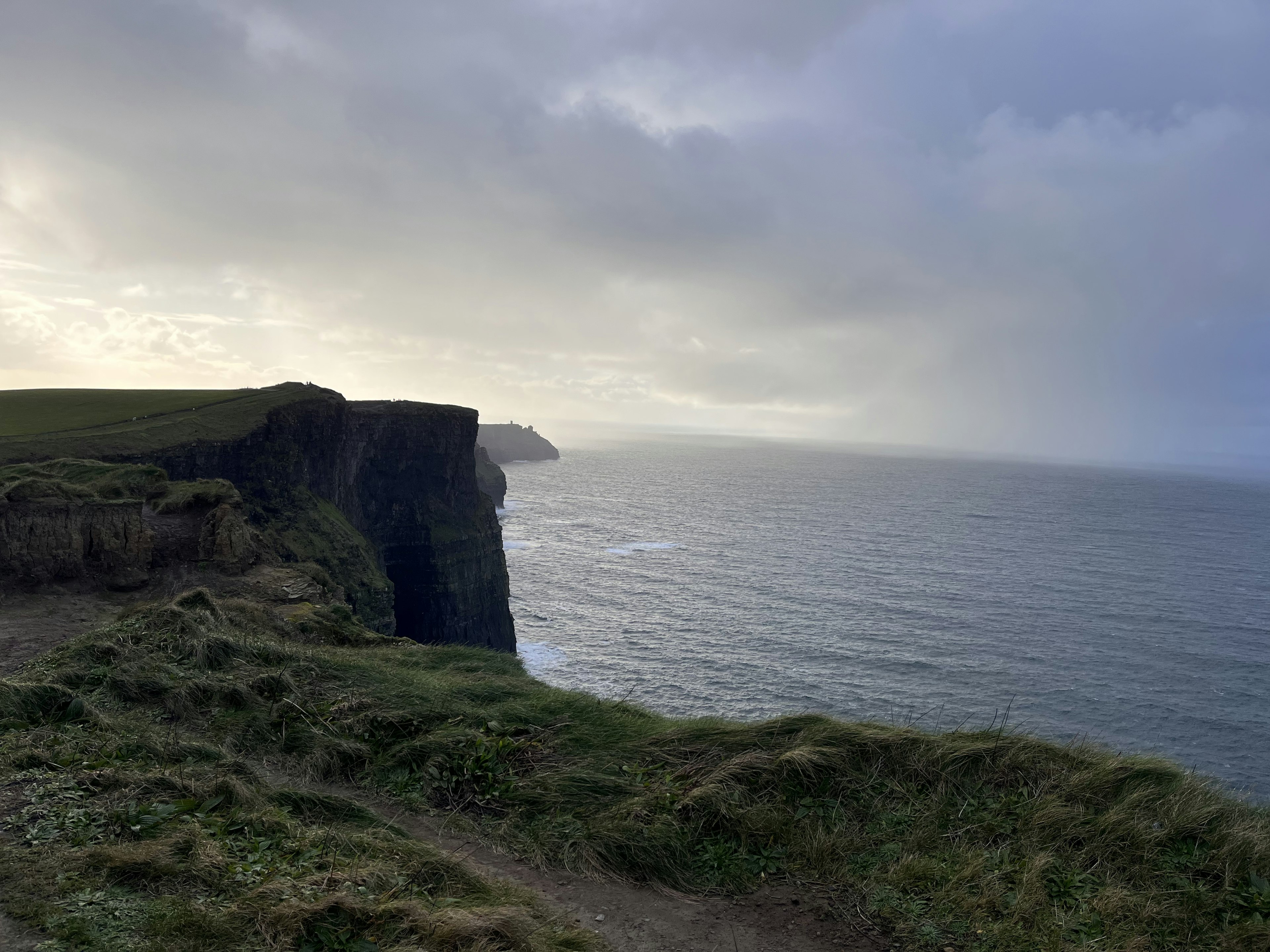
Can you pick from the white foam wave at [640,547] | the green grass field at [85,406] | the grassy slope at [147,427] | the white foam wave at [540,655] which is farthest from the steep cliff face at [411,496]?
the white foam wave at [640,547]

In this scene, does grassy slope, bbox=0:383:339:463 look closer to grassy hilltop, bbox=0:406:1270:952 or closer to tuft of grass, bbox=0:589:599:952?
tuft of grass, bbox=0:589:599:952

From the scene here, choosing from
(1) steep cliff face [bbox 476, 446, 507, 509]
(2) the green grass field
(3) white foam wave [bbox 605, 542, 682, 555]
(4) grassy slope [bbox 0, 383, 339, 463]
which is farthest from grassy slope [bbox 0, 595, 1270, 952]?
(1) steep cliff face [bbox 476, 446, 507, 509]

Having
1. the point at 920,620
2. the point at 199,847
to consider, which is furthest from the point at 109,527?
the point at 920,620

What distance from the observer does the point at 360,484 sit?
4925 centimetres

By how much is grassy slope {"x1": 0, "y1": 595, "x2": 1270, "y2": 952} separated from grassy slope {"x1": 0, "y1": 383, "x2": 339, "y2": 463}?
25117 mm

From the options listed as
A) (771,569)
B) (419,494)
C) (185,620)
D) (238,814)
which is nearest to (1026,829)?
(238,814)

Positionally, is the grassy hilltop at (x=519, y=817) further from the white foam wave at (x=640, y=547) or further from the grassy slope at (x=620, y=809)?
the white foam wave at (x=640, y=547)

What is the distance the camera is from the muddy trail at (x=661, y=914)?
558 centimetres

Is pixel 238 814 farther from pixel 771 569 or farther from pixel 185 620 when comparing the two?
pixel 771 569

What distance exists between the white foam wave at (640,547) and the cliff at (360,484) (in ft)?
88.6

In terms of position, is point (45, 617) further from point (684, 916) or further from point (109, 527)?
point (684, 916)

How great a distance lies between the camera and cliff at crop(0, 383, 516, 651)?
32.7m

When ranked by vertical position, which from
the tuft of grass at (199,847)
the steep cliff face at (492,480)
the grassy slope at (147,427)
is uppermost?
the grassy slope at (147,427)

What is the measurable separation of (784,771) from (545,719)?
3.33m
